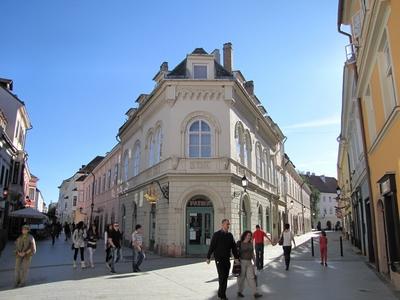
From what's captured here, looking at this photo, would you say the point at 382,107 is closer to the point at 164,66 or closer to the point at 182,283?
the point at 182,283

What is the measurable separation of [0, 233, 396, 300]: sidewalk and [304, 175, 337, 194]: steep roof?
275 feet

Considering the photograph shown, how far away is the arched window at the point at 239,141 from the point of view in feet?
75.6

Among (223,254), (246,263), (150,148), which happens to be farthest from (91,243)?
(150,148)

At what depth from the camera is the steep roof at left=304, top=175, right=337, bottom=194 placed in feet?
316

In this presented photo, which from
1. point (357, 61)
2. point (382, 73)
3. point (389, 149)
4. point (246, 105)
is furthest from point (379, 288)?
point (246, 105)

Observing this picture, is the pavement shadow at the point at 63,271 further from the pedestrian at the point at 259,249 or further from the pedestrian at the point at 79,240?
the pedestrian at the point at 259,249

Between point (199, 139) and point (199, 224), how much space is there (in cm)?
471

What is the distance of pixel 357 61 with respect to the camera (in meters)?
13.5

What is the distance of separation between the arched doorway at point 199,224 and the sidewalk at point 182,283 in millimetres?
4341

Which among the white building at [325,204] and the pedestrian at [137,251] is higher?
the white building at [325,204]

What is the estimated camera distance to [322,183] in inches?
3895

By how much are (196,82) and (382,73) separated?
12.7m

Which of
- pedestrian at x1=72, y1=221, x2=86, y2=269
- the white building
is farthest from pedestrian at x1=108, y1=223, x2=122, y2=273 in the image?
the white building

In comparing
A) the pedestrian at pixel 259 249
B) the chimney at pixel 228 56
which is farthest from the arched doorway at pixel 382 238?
the chimney at pixel 228 56
